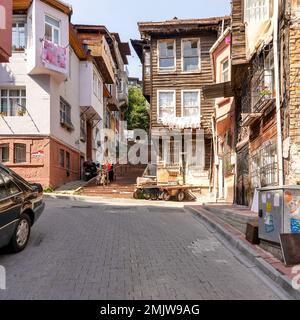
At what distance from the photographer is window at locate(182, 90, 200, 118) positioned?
2720 centimetres

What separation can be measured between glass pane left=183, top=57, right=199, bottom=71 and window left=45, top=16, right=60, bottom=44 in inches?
340

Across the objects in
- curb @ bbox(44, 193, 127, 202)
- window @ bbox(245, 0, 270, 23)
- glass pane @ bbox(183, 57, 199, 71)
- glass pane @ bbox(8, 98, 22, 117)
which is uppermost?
glass pane @ bbox(183, 57, 199, 71)

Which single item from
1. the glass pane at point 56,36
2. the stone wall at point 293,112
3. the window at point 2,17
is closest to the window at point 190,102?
the glass pane at point 56,36

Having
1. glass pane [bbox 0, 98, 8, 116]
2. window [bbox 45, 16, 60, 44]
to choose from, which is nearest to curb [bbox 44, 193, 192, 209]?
glass pane [bbox 0, 98, 8, 116]

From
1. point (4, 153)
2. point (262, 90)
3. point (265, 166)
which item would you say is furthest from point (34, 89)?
point (265, 166)

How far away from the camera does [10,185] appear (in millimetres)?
7789

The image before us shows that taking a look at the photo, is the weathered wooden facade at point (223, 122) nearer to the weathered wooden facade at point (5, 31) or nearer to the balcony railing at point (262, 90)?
the balcony railing at point (262, 90)

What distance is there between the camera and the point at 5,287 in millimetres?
5832

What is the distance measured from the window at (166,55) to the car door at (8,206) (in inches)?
819

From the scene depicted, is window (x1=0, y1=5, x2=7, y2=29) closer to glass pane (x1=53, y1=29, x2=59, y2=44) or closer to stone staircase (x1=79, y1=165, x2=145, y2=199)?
glass pane (x1=53, y1=29, x2=59, y2=44)

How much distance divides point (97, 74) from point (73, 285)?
2676cm

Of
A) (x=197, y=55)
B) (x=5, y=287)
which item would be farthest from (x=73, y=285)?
(x=197, y=55)

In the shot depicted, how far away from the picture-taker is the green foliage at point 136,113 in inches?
2133
